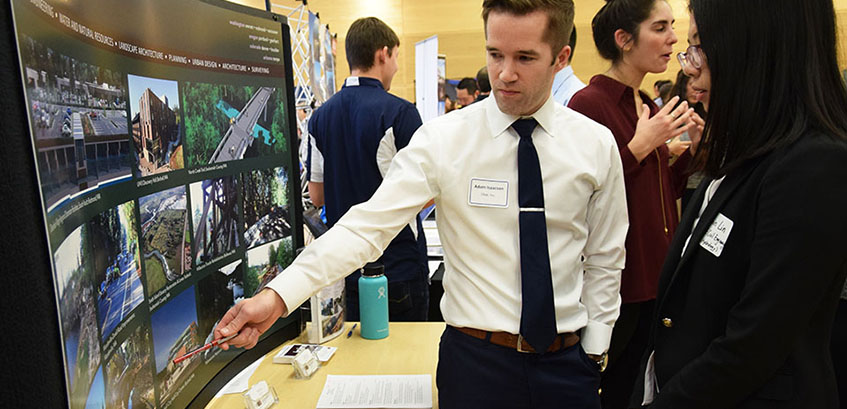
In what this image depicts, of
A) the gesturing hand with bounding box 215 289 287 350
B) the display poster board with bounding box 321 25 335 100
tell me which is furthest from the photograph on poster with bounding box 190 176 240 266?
the display poster board with bounding box 321 25 335 100

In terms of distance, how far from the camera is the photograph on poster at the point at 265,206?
1368 millimetres

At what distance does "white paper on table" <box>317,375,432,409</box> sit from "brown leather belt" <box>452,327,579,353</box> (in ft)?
0.73

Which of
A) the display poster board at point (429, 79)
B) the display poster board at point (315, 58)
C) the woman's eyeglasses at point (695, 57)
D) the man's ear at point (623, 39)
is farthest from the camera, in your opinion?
the display poster board at point (429, 79)

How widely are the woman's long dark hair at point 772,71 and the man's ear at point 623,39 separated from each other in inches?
31.6

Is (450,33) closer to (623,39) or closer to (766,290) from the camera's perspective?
(623,39)

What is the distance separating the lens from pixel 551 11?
4.28 ft

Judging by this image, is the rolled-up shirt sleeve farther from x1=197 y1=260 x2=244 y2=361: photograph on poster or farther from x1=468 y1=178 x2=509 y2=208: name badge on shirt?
x1=197 y1=260 x2=244 y2=361: photograph on poster

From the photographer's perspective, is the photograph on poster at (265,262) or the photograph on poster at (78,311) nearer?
the photograph on poster at (78,311)

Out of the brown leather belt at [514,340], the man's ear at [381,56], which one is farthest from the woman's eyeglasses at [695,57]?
the man's ear at [381,56]

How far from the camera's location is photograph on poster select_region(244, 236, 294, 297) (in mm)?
1391

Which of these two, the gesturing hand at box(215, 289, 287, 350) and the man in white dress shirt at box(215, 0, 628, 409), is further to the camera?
the man in white dress shirt at box(215, 0, 628, 409)

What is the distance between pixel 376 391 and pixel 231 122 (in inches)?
29.7

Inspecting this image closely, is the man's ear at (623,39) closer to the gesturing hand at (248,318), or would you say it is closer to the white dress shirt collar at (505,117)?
the white dress shirt collar at (505,117)

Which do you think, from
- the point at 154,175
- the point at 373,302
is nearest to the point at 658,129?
the point at 373,302
